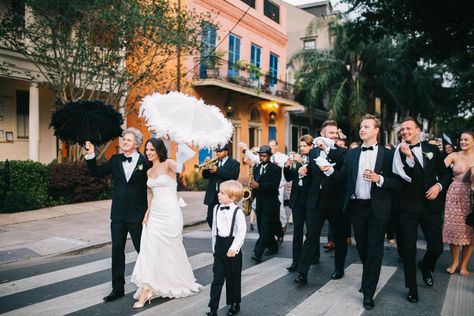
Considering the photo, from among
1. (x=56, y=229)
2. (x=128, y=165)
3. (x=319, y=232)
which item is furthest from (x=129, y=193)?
(x=56, y=229)

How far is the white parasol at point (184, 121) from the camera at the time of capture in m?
4.86

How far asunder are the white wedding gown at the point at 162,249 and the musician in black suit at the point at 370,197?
2150mm

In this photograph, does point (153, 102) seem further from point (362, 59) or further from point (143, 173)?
point (362, 59)

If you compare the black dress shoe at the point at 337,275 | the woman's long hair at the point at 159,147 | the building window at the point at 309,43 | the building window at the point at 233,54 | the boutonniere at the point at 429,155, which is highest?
the building window at the point at 309,43

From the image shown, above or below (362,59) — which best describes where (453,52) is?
below

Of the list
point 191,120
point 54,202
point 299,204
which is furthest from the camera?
point 54,202

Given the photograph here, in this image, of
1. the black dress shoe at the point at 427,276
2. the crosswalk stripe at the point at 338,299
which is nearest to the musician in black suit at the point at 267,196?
the crosswalk stripe at the point at 338,299

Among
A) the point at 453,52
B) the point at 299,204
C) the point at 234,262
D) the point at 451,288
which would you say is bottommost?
the point at 451,288

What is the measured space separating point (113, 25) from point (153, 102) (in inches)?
358

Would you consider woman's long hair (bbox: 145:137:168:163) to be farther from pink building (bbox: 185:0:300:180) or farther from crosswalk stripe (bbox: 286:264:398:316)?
pink building (bbox: 185:0:300:180)

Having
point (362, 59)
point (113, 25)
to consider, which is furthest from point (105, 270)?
point (362, 59)

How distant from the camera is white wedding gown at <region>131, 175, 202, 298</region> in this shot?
5133 millimetres

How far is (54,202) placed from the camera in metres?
12.8

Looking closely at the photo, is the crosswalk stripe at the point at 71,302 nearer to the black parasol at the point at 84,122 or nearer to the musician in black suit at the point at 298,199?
the black parasol at the point at 84,122
